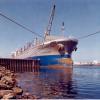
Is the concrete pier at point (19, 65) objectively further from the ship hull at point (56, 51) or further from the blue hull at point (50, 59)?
the ship hull at point (56, 51)

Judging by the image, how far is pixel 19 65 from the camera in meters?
63.0

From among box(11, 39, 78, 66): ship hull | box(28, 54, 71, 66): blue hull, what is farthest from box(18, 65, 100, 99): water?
box(11, 39, 78, 66): ship hull

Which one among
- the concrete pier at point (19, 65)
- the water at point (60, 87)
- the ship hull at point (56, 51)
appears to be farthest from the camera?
the ship hull at point (56, 51)

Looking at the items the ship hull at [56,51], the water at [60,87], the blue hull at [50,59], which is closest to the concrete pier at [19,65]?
the blue hull at [50,59]

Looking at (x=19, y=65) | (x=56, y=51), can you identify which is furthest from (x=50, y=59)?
(x=19, y=65)

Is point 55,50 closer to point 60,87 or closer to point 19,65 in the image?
point 19,65

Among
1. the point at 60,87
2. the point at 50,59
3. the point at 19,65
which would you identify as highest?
the point at 50,59

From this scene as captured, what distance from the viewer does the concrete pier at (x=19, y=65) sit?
6060 centimetres

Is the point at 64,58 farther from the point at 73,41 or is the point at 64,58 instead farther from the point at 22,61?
the point at 22,61

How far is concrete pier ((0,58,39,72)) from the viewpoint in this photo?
6060 centimetres

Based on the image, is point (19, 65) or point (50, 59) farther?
point (50, 59)

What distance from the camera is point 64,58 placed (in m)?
73.1

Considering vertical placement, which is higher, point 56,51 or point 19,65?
point 56,51

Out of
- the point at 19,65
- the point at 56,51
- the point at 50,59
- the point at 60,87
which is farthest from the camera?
the point at 50,59
